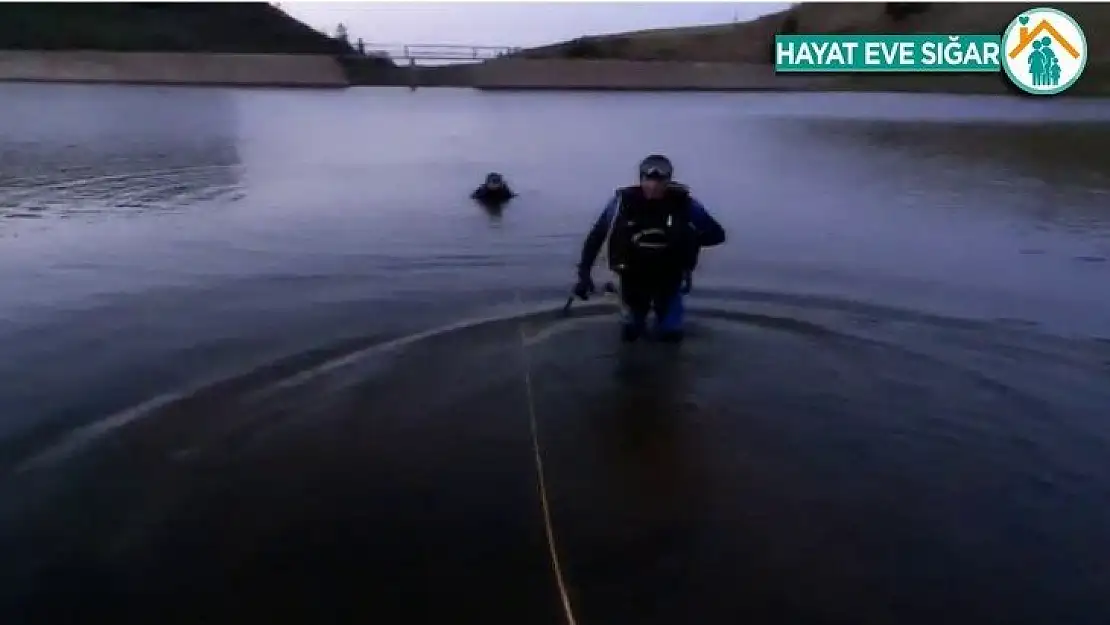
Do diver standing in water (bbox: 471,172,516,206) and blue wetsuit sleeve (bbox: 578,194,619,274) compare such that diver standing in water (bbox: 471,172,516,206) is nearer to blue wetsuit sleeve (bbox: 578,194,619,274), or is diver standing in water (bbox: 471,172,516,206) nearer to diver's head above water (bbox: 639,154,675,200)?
blue wetsuit sleeve (bbox: 578,194,619,274)

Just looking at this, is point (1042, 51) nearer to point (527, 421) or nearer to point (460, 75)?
point (460, 75)

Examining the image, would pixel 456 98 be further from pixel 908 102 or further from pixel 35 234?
pixel 35 234

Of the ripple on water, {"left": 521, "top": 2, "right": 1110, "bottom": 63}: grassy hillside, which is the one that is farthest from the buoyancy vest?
{"left": 521, "top": 2, "right": 1110, "bottom": 63}: grassy hillside

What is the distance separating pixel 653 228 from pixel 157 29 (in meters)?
77.3

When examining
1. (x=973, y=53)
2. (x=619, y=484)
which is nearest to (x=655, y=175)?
(x=619, y=484)

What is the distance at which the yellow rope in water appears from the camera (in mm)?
5582

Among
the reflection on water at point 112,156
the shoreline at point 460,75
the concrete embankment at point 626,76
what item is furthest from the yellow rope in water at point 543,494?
the concrete embankment at point 626,76

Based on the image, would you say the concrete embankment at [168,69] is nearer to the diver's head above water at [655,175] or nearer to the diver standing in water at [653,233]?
the diver standing in water at [653,233]

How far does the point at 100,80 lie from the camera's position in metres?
54.6

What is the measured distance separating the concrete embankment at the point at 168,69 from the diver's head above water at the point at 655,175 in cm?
5228

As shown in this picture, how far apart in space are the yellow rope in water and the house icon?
32.6 m

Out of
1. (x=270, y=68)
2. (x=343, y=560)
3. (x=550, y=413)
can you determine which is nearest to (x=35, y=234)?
(x=550, y=413)

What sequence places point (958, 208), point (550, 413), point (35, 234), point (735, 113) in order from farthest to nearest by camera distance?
point (735, 113) → point (958, 208) → point (35, 234) → point (550, 413)

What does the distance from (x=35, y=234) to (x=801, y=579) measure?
44.6 feet
